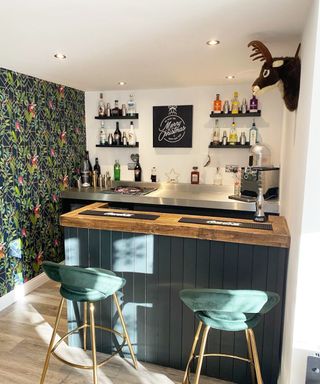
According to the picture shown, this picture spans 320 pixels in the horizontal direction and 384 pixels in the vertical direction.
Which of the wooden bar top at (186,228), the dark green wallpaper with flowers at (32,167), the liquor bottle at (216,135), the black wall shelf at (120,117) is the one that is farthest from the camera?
the black wall shelf at (120,117)

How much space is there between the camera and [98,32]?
2.04 metres

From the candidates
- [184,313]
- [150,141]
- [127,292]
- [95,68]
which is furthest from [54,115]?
[184,313]

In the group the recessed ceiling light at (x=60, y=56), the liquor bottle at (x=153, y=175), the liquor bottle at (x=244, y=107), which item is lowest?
the liquor bottle at (x=153, y=175)

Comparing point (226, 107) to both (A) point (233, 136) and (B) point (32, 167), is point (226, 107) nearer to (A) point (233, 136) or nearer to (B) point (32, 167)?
(A) point (233, 136)

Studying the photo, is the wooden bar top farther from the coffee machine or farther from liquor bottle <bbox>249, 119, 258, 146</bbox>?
liquor bottle <bbox>249, 119, 258, 146</bbox>

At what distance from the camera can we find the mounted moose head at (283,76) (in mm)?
1925

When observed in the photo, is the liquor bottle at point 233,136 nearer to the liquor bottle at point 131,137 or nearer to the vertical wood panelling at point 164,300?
the liquor bottle at point 131,137

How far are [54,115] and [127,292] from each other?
7.56ft

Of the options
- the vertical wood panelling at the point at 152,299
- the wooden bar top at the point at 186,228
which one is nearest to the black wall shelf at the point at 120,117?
the wooden bar top at the point at 186,228

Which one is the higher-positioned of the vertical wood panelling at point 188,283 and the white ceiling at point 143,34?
the white ceiling at point 143,34

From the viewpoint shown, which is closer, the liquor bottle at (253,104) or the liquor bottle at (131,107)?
the liquor bottle at (253,104)

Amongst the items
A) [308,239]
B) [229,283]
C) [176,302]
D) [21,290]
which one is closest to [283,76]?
[308,239]

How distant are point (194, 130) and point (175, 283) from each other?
2295 mm

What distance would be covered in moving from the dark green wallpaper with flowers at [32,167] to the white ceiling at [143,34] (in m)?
0.36
